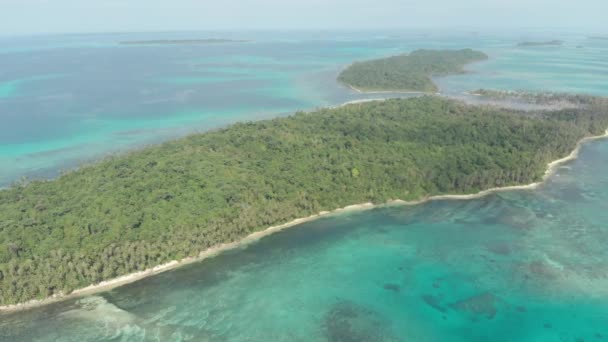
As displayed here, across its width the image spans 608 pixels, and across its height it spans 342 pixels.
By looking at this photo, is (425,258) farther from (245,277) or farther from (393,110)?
(393,110)

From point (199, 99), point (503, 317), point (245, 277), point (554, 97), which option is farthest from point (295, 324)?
point (554, 97)

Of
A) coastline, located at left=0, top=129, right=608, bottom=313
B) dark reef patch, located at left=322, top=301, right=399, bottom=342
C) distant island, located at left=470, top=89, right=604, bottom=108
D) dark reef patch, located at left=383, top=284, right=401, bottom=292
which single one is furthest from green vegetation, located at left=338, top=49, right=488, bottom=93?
dark reef patch, located at left=322, top=301, right=399, bottom=342

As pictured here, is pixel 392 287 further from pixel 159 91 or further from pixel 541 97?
pixel 159 91

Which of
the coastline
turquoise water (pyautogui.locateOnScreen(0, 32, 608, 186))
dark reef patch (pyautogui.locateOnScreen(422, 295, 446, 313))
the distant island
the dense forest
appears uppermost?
turquoise water (pyautogui.locateOnScreen(0, 32, 608, 186))

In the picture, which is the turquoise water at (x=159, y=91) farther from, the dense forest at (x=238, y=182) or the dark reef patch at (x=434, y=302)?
the dark reef patch at (x=434, y=302)

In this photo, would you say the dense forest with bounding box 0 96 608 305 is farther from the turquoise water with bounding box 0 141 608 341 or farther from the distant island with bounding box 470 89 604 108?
the distant island with bounding box 470 89 604 108

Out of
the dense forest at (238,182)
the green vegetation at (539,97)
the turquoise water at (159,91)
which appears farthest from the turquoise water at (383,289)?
the green vegetation at (539,97)
